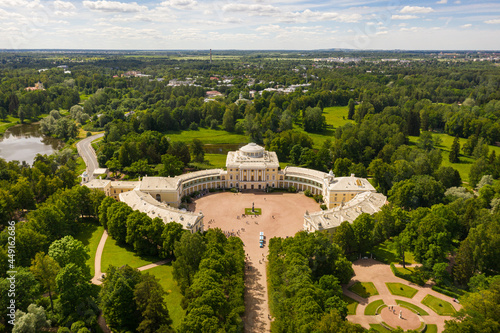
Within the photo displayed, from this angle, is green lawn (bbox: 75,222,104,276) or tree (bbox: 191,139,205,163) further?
tree (bbox: 191,139,205,163)

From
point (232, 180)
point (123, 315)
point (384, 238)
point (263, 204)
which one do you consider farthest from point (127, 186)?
point (384, 238)

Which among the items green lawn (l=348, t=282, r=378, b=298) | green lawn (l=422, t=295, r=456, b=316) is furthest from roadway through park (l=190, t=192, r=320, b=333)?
green lawn (l=422, t=295, r=456, b=316)

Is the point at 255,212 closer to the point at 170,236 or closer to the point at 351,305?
the point at 170,236

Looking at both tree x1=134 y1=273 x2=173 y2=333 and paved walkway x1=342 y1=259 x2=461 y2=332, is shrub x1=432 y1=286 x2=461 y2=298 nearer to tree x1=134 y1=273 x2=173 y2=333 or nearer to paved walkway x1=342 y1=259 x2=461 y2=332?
paved walkway x1=342 y1=259 x2=461 y2=332

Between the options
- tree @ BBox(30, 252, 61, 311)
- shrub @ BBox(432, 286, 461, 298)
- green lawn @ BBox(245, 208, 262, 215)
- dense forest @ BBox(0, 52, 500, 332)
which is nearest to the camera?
dense forest @ BBox(0, 52, 500, 332)

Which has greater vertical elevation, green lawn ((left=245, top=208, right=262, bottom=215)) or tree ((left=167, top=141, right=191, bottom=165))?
tree ((left=167, top=141, right=191, bottom=165))

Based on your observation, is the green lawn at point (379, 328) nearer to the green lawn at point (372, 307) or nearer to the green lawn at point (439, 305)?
the green lawn at point (372, 307)
